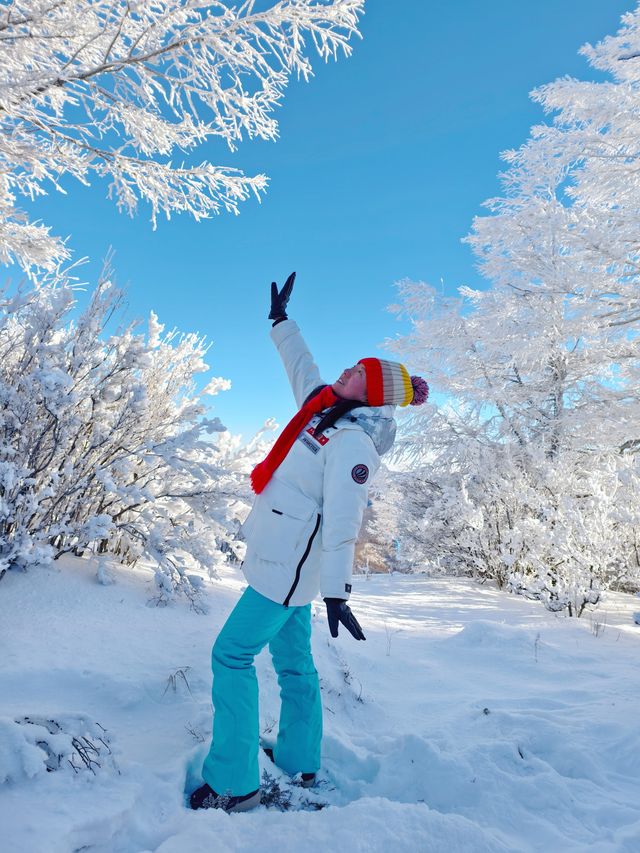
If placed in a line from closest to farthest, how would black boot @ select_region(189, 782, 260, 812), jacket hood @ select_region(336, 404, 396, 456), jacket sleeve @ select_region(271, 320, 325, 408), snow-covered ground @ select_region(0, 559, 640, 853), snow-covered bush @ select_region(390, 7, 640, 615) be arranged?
snow-covered ground @ select_region(0, 559, 640, 853) < black boot @ select_region(189, 782, 260, 812) < jacket hood @ select_region(336, 404, 396, 456) < jacket sleeve @ select_region(271, 320, 325, 408) < snow-covered bush @ select_region(390, 7, 640, 615)

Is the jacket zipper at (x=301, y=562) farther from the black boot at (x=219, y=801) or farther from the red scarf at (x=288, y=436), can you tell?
the black boot at (x=219, y=801)

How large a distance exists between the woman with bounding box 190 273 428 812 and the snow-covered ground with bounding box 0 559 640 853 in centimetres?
15

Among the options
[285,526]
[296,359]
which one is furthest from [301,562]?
[296,359]

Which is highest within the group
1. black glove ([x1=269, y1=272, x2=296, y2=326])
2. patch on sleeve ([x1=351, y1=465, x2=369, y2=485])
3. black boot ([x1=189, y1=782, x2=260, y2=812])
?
black glove ([x1=269, y1=272, x2=296, y2=326])

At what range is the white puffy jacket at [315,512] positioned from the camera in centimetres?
166

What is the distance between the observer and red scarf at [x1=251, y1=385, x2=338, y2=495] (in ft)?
6.26

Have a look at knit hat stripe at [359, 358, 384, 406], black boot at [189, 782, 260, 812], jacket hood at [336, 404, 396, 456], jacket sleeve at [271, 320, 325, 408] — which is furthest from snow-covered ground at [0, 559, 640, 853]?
jacket sleeve at [271, 320, 325, 408]

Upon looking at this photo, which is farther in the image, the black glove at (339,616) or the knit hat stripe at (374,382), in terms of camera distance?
the knit hat stripe at (374,382)

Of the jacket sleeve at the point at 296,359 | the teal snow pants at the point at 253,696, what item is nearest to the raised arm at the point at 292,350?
the jacket sleeve at the point at 296,359

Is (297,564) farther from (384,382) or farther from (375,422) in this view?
(384,382)

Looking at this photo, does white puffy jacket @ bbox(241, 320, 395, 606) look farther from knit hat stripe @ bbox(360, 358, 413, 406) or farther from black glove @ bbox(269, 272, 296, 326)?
black glove @ bbox(269, 272, 296, 326)

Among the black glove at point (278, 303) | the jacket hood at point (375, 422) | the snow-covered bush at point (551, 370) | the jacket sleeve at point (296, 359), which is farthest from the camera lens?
the snow-covered bush at point (551, 370)

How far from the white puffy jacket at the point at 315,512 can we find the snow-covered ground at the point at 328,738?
673mm

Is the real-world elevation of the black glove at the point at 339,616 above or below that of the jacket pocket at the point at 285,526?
below
